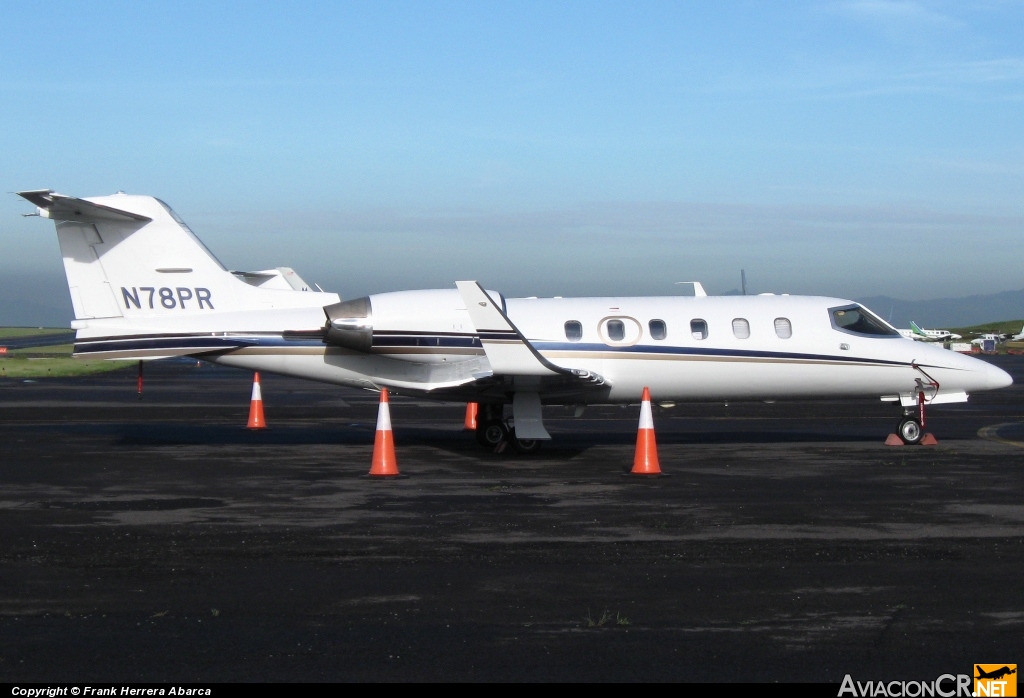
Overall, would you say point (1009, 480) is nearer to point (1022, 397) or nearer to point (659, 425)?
point (659, 425)

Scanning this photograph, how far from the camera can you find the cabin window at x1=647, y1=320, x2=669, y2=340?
17828 millimetres

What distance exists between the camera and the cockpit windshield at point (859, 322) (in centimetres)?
1847

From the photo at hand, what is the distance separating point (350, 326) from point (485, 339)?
2.38m

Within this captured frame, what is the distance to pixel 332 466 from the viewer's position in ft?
50.9

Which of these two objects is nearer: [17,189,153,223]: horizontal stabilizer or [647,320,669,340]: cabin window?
[17,189,153,223]: horizontal stabilizer

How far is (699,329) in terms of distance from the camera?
58.9 feet

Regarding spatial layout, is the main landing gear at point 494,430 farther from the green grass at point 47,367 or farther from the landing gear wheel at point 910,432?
the green grass at point 47,367

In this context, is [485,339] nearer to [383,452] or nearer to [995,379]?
[383,452]

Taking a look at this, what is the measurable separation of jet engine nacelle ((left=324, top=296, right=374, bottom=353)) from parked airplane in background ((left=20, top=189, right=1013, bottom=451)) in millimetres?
21

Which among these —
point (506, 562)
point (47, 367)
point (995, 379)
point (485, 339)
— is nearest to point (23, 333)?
point (47, 367)

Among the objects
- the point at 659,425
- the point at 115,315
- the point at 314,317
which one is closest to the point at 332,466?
the point at 314,317

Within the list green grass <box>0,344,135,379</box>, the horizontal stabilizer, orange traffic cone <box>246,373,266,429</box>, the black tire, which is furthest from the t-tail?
green grass <box>0,344,135,379</box>

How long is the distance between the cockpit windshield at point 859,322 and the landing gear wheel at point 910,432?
154 centimetres

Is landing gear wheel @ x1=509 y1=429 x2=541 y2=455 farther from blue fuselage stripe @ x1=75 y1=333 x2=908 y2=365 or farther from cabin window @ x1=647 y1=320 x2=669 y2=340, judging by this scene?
cabin window @ x1=647 y1=320 x2=669 y2=340
